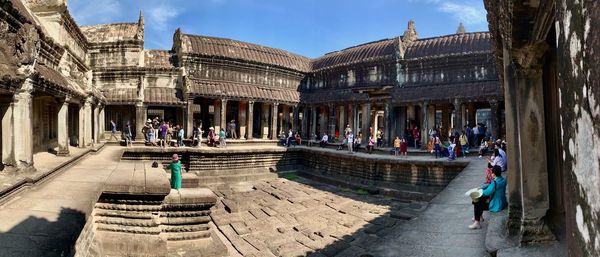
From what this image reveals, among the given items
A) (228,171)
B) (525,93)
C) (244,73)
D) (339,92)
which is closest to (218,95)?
(244,73)

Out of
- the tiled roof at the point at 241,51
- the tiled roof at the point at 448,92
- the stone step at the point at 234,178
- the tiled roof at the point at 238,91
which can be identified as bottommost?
the stone step at the point at 234,178

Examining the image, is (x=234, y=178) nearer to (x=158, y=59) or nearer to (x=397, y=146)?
(x=397, y=146)

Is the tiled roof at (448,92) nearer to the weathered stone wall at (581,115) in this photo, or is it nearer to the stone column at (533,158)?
the stone column at (533,158)

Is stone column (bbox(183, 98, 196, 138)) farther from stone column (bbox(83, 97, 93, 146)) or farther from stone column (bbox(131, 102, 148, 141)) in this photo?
stone column (bbox(83, 97, 93, 146))

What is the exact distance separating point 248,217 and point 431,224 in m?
5.54

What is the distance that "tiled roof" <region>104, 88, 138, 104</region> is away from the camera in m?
19.0

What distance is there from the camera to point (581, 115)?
126 cm

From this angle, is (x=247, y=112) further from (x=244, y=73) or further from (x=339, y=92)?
(x=339, y=92)

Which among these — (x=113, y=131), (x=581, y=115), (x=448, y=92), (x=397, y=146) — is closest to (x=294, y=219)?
(x=397, y=146)

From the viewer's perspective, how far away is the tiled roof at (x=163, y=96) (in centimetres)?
1944

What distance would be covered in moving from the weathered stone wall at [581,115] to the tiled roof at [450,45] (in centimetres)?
1785

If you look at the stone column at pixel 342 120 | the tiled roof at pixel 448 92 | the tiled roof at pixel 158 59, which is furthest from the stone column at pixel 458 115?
the tiled roof at pixel 158 59

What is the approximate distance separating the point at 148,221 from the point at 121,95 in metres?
15.0

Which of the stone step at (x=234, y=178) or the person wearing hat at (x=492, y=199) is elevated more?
the person wearing hat at (x=492, y=199)
